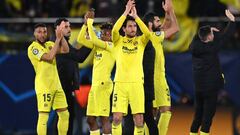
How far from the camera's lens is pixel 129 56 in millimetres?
14156

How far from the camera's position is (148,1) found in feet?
68.5

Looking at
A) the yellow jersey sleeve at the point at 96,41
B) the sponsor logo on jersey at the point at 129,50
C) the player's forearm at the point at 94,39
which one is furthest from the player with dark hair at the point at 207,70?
the player's forearm at the point at 94,39

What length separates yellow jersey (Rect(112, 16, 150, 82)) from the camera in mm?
14102

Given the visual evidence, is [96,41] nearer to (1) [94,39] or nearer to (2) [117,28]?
(1) [94,39]

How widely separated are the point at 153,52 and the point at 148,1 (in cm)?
638

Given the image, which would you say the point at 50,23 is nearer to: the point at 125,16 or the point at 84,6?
the point at 84,6

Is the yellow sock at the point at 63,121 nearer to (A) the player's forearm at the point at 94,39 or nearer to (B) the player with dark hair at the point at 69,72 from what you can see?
(B) the player with dark hair at the point at 69,72

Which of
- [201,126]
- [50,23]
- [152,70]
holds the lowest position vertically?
[201,126]

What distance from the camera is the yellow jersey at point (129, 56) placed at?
1410 cm

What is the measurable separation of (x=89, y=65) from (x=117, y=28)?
6090mm

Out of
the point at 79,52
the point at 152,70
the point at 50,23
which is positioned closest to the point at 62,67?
the point at 79,52

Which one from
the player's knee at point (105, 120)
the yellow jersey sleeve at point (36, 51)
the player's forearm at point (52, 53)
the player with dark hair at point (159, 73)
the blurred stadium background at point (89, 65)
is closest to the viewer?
the player's forearm at point (52, 53)

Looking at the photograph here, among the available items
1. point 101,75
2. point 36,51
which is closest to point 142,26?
point 101,75

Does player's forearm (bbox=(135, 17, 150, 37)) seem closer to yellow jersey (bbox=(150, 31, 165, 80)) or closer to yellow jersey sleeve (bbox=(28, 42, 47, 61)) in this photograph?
yellow jersey (bbox=(150, 31, 165, 80))
